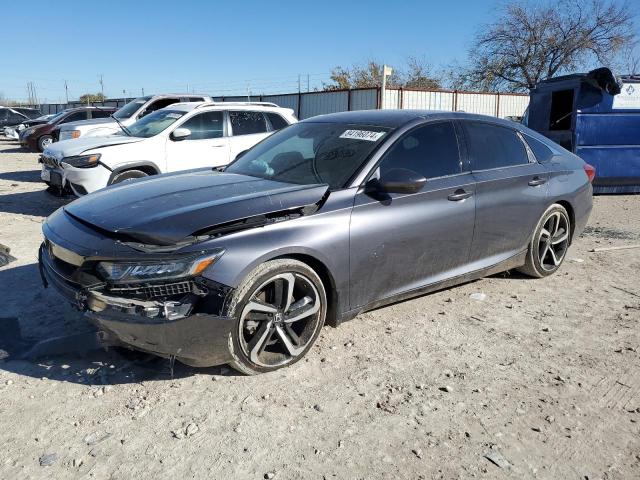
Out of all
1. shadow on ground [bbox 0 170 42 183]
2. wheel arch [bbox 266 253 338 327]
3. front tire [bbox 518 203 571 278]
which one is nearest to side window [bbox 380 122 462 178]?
wheel arch [bbox 266 253 338 327]

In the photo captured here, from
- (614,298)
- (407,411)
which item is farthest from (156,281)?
(614,298)

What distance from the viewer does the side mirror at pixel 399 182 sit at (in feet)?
12.1

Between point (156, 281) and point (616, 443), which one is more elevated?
point (156, 281)

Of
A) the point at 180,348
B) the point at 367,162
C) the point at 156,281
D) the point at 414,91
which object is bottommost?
the point at 180,348

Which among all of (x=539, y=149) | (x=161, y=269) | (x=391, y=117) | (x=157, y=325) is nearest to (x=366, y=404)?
(x=157, y=325)

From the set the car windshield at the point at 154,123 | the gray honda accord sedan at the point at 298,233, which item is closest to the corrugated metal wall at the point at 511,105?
the car windshield at the point at 154,123

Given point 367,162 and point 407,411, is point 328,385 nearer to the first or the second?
point 407,411

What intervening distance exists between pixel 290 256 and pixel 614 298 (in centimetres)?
328

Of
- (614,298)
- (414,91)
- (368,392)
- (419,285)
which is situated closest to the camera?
(368,392)

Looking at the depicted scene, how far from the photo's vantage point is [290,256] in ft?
11.2

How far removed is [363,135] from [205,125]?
5421 mm

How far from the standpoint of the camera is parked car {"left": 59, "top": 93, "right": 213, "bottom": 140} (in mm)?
13219

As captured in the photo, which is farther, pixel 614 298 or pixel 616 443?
pixel 614 298

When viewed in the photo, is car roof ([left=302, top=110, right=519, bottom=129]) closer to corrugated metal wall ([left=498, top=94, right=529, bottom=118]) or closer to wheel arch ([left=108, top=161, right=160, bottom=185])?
wheel arch ([left=108, top=161, right=160, bottom=185])
